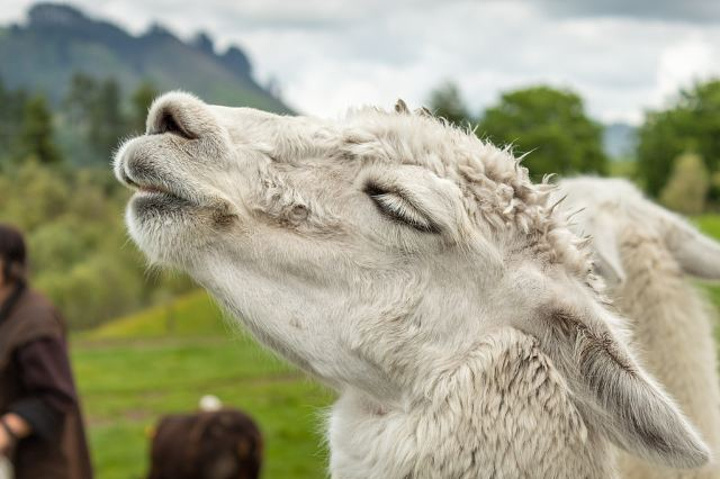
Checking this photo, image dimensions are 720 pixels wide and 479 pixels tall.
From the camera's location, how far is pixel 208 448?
12.6ft

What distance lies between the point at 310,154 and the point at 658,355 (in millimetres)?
2294

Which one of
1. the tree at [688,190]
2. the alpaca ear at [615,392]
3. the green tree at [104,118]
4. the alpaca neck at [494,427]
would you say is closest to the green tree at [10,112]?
the green tree at [104,118]

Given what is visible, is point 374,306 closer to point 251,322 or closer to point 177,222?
point 251,322

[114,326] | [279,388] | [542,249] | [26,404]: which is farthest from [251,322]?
[114,326]

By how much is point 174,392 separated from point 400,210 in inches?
751

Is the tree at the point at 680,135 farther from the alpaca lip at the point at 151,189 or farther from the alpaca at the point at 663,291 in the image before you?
the alpaca lip at the point at 151,189

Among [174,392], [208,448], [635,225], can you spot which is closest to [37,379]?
[208,448]

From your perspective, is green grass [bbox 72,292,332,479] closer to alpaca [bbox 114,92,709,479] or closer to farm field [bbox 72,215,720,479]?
farm field [bbox 72,215,720,479]

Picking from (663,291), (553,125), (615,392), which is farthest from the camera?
(553,125)

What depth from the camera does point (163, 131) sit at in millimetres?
2795

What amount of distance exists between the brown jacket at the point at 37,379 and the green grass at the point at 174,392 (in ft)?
13.2

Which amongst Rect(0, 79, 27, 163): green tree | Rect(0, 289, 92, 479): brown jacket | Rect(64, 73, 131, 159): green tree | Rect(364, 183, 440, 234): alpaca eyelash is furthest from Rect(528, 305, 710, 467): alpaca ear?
Rect(0, 79, 27, 163): green tree

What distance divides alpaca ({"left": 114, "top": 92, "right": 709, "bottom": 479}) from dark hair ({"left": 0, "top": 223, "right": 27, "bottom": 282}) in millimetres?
3019

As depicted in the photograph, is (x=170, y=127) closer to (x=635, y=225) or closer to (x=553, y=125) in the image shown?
(x=635, y=225)
